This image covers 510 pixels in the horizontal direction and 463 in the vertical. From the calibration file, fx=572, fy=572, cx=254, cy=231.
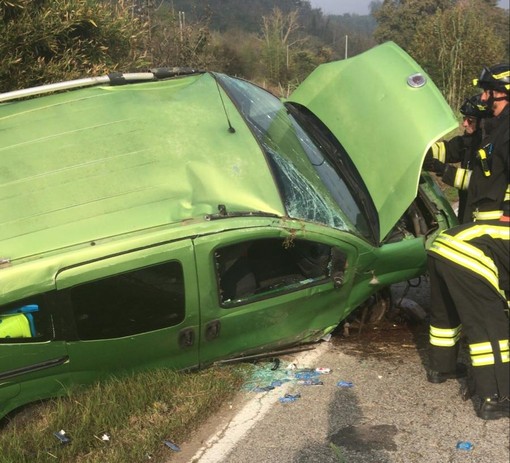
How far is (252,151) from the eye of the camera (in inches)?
138

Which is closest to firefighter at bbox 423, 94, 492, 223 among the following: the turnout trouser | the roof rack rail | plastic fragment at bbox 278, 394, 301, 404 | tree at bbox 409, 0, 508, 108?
the turnout trouser

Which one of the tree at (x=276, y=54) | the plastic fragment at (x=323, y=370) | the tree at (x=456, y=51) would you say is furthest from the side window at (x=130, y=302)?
the tree at (x=276, y=54)

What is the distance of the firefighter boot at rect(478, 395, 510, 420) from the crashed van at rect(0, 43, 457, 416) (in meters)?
1.03

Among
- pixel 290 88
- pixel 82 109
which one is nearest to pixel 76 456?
pixel 82 109

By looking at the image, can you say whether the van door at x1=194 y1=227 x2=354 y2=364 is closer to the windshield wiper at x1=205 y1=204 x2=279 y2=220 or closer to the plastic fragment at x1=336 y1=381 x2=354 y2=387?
the windshield wiper at x1=205 y1=204 x2=279 y2=220

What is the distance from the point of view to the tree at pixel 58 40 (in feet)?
18.4

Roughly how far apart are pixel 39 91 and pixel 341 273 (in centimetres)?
237

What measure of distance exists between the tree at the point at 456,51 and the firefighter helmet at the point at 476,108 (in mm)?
11782

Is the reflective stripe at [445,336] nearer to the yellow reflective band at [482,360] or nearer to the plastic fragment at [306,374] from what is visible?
the yellow reflective band at [482,360]

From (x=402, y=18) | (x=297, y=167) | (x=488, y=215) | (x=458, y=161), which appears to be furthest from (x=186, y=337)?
(x=402, y=18)

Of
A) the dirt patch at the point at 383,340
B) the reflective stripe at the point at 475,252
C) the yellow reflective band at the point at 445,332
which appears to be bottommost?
the dirt patch at the point at 383,340

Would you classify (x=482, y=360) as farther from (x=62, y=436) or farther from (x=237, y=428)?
(x=62, y=436)

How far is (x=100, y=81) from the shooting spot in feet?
13.2

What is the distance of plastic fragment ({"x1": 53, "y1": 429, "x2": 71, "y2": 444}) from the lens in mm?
3018
